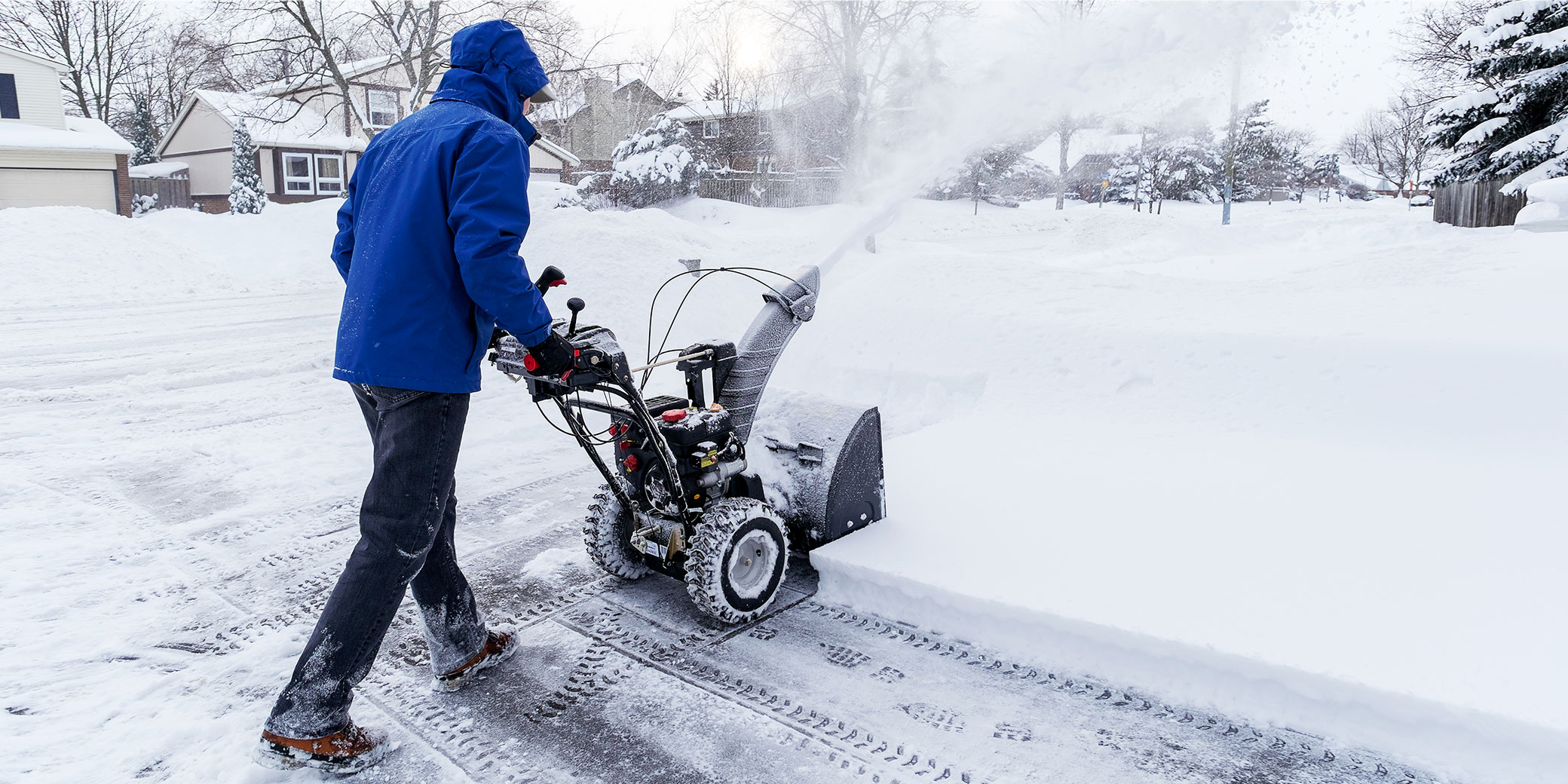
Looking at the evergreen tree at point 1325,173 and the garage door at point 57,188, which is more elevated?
the evergreen tree at point 1325,173

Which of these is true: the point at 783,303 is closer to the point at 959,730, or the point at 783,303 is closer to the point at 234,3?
the point at 959,730

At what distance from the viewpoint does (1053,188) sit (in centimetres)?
3866

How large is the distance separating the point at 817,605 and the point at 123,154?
3117 cm

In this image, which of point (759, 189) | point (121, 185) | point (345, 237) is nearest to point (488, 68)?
point (345, 237)

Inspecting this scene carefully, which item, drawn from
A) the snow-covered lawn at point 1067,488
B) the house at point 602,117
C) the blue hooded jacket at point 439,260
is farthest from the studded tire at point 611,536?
the house at point 602,117

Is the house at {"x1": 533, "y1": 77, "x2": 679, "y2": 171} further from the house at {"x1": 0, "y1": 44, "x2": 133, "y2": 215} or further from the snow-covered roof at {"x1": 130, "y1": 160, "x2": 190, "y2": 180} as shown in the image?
the house at {"x1": 0, "y1": 44, "x2": 133, "y2": 215}

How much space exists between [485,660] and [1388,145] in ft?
215

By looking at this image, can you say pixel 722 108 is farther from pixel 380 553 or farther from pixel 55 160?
pixel 380 553

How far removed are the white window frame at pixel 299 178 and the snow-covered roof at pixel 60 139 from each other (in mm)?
5671

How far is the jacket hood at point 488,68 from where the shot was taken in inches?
112

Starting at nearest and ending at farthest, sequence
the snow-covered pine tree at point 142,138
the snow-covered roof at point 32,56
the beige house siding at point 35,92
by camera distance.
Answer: the snow-covered roof at point 32,56
the beige house siding at point 35,92
the snow-covered pine tree at point 142,138

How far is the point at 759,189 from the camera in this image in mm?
28812

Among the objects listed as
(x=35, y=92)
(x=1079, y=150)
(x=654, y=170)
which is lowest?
(x=654, y=170)

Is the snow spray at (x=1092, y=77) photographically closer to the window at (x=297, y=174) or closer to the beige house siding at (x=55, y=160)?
the beige house siding at (x=55, y=160)
